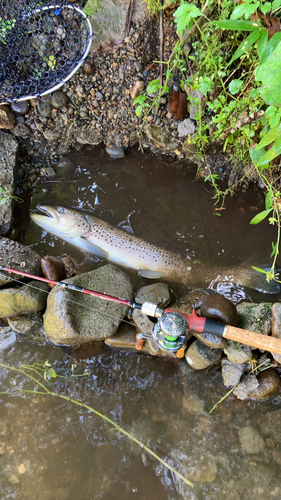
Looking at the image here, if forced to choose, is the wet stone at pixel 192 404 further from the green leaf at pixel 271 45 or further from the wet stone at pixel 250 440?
the green leaf at pixel 271 45

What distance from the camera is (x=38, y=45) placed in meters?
3.51

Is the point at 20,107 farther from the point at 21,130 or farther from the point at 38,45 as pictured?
the point at 38,45

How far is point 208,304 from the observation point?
113 inches

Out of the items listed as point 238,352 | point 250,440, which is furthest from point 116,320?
point 250,440

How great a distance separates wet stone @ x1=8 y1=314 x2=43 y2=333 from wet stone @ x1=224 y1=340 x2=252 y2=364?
2.06m

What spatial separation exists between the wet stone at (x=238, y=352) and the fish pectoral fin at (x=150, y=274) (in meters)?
1.30

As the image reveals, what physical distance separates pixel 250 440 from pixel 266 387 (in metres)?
0.51

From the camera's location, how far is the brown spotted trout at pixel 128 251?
3.65 metres

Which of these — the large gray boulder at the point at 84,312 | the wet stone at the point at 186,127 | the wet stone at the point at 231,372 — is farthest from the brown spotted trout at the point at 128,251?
the wet stone at the point at 186,127

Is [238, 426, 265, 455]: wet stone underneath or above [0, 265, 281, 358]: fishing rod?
underneath

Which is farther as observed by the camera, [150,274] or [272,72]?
[150,274]

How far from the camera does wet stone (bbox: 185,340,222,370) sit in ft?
9.49

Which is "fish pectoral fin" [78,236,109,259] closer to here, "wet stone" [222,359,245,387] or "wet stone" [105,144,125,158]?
"wet stone" [105,144,125,158]

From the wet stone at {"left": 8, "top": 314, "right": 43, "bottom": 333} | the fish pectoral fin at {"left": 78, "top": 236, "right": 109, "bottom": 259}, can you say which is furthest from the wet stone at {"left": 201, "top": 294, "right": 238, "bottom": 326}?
the wet stone at {"left": 8, "top": 314, "right": 43, "bottom": 333}
